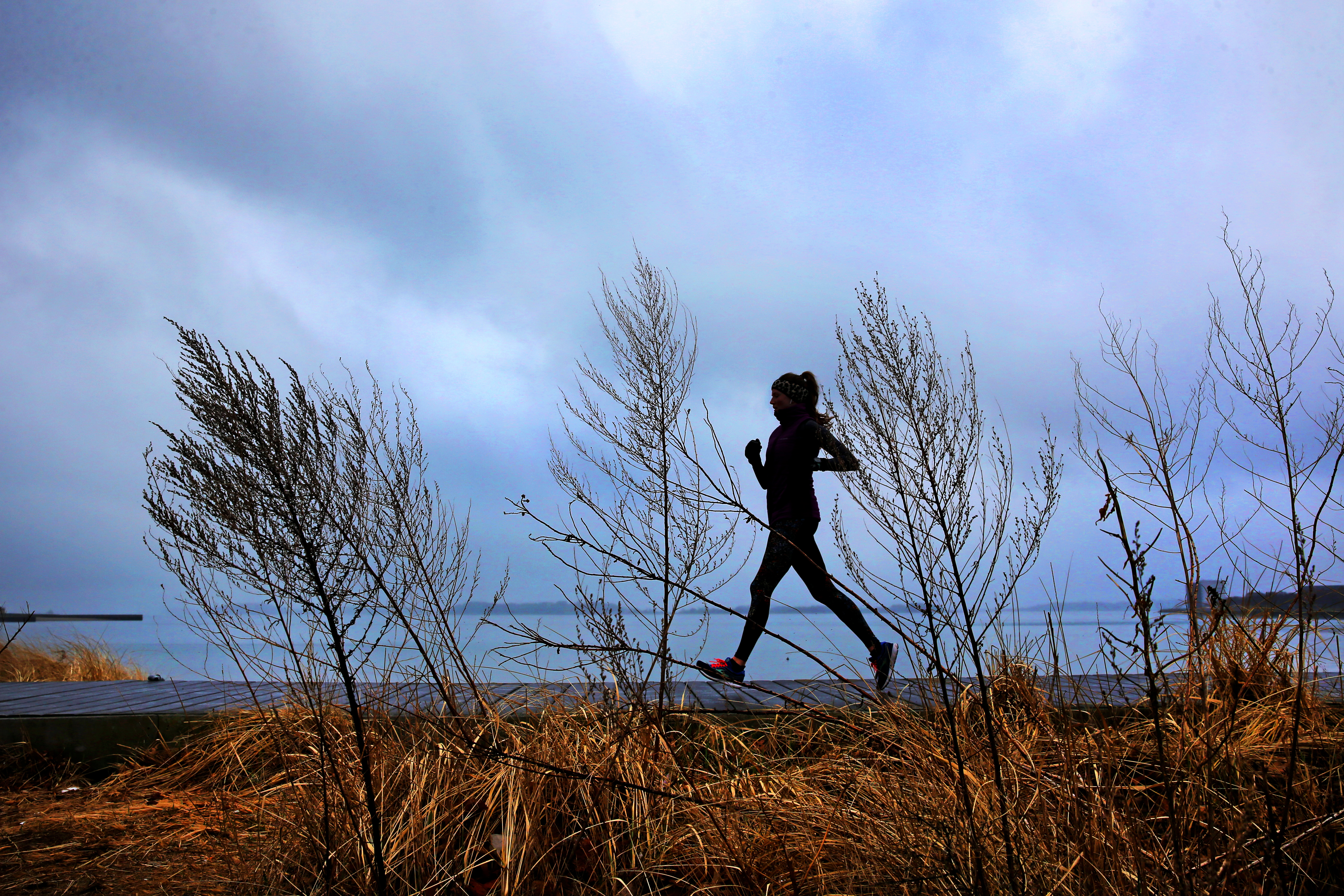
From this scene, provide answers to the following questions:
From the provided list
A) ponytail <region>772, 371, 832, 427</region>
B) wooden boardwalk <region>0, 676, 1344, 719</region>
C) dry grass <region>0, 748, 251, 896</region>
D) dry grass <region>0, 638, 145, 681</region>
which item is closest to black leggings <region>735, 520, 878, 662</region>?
wooden boardwalk <region>0, 676, 1344, 719</region>

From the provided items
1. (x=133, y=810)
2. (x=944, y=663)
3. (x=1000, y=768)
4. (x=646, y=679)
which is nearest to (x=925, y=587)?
(x=944, y=663)

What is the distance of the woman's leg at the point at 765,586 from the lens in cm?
407

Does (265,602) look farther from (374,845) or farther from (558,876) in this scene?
(558,876)

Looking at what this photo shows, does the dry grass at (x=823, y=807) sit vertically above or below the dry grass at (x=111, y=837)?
above

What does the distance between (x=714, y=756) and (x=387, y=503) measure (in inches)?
75.6

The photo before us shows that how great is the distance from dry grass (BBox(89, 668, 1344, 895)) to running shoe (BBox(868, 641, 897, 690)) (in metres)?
0.74

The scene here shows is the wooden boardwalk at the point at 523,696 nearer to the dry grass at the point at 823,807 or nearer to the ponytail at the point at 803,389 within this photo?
the dry grass at the point at 823,807

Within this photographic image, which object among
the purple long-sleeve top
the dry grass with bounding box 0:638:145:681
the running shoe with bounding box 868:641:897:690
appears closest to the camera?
the running shoe with bounding box 868:641:897:690

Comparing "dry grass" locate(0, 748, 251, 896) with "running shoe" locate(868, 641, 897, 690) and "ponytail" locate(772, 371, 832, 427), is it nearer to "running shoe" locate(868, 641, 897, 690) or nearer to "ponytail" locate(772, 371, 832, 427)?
"running shoe" locate(868, 641, 897, 690)

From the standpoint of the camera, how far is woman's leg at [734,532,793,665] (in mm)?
4074

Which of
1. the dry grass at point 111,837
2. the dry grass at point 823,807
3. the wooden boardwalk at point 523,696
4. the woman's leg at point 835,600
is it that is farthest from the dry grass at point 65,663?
the woman's leg at point 835,600

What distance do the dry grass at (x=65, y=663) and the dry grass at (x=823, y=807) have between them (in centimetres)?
637

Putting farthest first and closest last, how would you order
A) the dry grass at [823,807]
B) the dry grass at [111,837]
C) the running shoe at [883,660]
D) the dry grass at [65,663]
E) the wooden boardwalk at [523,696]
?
1. the dry grass at [65,663]
2. the running shoe at [883,660]
3. the wooden boardwalk at [523,696]
4. the dry grass at [111,837]
5. the dry grass at [823,807]

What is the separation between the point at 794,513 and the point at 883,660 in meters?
0.93
